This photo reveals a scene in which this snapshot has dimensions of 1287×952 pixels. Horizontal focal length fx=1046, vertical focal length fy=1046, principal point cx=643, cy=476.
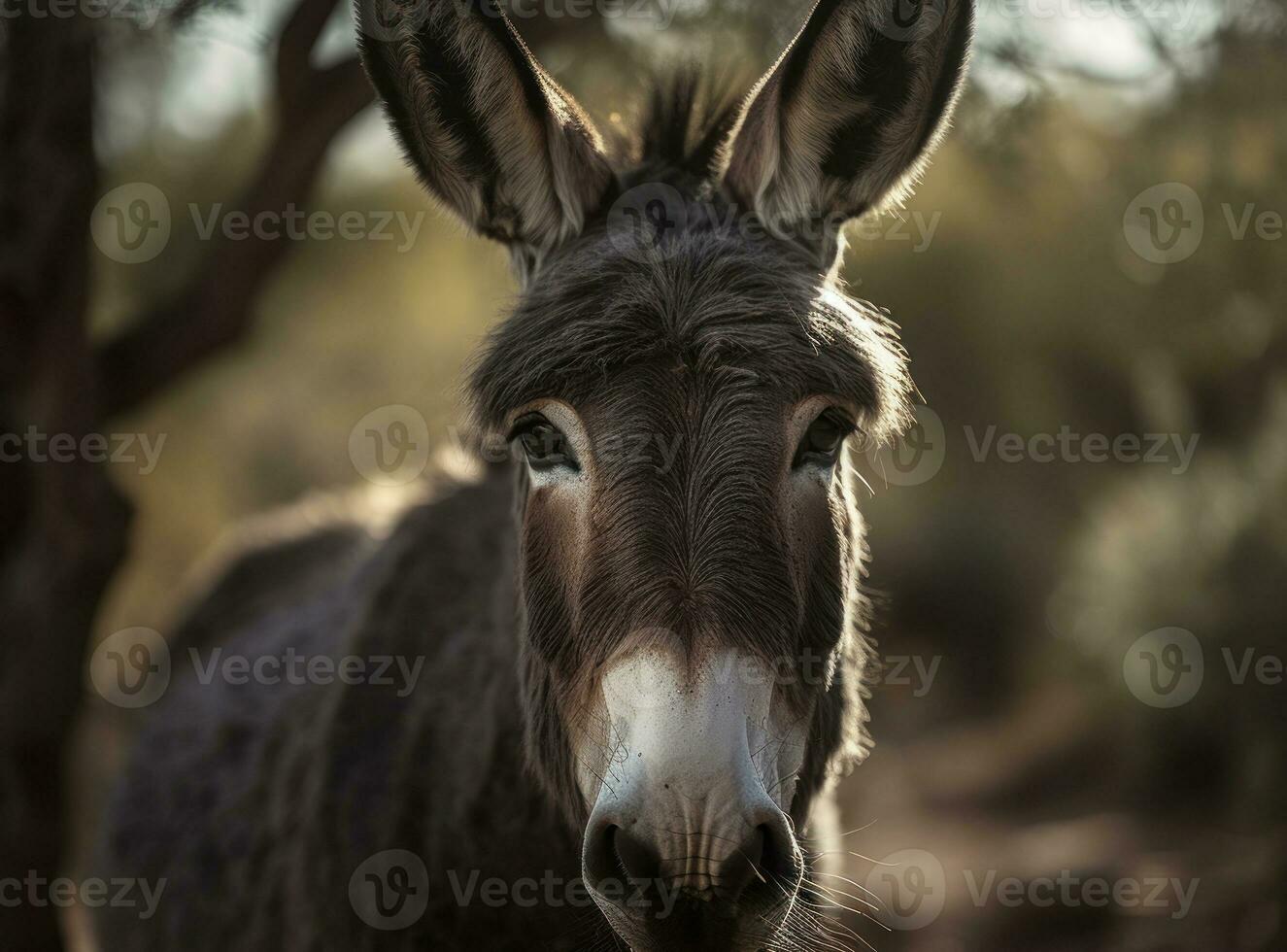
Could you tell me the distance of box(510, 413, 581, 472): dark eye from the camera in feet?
7.82

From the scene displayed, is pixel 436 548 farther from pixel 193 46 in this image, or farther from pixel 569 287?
pixel 193 46

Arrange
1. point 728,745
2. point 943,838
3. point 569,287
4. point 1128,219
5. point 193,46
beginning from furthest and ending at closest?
point 943,838
point 1128,219
point 193,46
point 569,287
point 728,745

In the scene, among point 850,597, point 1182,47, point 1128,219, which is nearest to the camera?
point 850,597

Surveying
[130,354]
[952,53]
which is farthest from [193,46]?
[952,53]

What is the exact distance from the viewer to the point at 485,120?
2.70 m

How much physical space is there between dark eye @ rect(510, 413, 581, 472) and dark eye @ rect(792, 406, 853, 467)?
1.70 feet

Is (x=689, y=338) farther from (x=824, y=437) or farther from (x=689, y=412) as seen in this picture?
(x=824, y=437)

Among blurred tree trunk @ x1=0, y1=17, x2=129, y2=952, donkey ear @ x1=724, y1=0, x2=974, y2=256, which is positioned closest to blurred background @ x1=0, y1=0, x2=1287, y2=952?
blurred tree trunk @ x1=0, y1=17, x2=129, y2=952

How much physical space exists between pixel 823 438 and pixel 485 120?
3.95 ft

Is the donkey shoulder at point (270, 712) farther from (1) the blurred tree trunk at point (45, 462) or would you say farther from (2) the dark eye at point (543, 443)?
(2) the dark eye at point (543, 443)

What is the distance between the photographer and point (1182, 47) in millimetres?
4566

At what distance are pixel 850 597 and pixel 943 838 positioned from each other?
7.38 meters

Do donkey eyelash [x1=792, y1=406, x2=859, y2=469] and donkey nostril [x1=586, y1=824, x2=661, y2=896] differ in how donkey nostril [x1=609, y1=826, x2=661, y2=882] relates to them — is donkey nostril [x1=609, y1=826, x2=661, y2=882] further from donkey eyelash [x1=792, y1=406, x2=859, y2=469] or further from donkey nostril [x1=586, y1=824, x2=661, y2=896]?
donkey eyelash [x1=792, y1=406, x2=859, y2=469]

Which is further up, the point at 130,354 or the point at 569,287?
the point at 569,287
